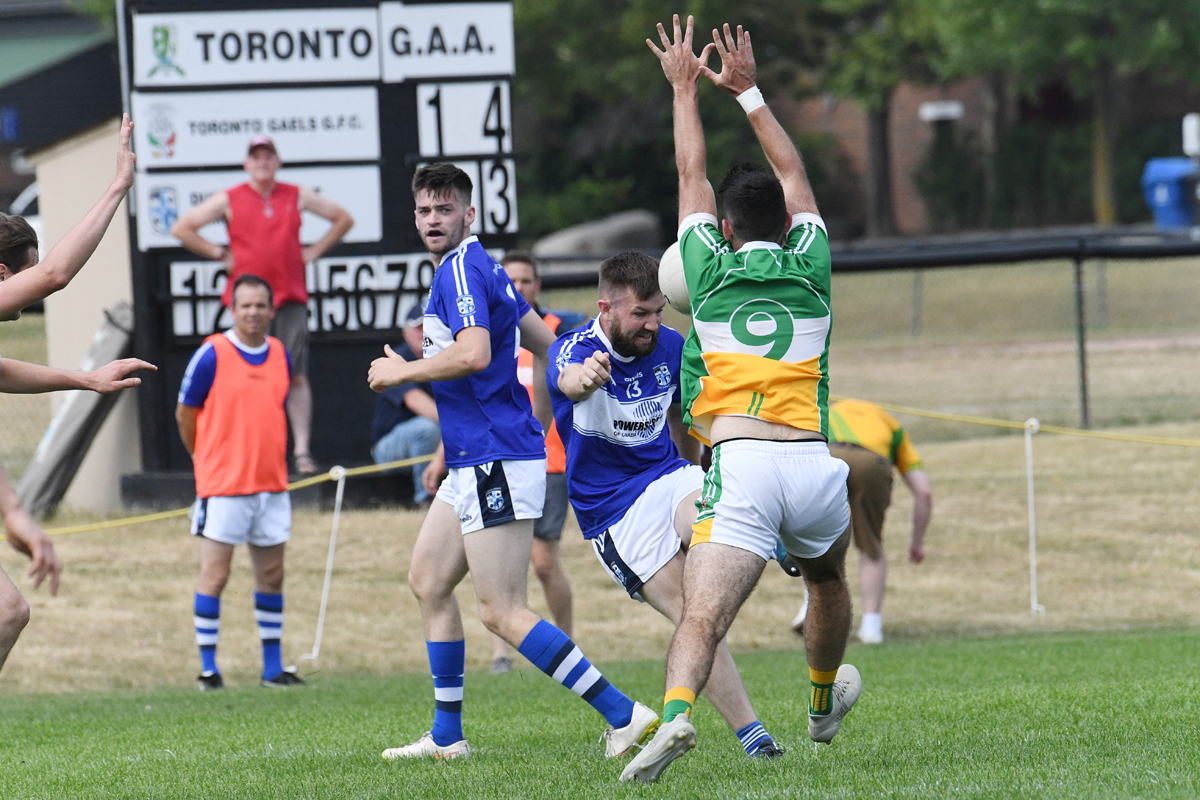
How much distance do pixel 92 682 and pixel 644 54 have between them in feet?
94.1

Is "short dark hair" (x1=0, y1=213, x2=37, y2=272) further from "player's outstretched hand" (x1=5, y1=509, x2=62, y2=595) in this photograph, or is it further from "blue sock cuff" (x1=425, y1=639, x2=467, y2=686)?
"blue sock cuff" (x1=425, y1=639, x2=467, y2=686)

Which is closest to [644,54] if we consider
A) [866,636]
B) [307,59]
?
[307,59]

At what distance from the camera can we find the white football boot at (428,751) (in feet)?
19.8

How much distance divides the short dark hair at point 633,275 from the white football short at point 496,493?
0.77 m

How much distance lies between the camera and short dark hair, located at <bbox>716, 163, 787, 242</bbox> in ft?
17.7

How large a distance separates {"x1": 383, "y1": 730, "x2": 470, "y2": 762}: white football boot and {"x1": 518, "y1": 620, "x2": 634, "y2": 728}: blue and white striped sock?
0.59 metres

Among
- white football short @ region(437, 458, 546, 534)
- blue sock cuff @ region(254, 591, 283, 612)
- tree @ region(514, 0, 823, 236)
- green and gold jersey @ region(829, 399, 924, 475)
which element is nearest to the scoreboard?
green and gold jersey @ region(829, 399, 924, 475)

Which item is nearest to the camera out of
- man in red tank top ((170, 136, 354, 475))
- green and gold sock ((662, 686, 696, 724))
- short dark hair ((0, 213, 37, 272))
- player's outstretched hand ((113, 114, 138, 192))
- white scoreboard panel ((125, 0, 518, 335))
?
green and gold sock ((662, 686, 696, 724))

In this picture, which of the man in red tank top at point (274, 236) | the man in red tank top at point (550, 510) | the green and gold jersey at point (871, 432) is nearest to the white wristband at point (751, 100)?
the man in red tank top at point (550, 510)

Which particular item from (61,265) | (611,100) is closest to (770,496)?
(61,265)

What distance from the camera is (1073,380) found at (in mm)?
17422

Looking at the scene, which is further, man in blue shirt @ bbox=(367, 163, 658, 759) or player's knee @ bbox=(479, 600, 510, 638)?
player's knee @ bbox=(479, 600, 510, 638)

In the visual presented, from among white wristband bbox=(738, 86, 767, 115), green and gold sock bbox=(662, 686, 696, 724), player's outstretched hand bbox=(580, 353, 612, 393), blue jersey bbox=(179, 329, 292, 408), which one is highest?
white wristband bbox=(738, 86, 767, 115)

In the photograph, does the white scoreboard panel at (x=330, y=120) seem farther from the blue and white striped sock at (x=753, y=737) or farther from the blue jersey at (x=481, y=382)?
the blue and white striped sock at (x=753, y=737)
